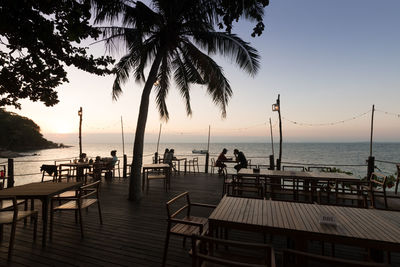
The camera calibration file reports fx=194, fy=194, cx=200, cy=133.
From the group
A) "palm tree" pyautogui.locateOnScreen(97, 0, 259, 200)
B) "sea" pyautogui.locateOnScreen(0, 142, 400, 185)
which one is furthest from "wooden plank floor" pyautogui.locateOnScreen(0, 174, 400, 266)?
"sea" pyautogui.locateOnScreen(0, 142, 400, 185)

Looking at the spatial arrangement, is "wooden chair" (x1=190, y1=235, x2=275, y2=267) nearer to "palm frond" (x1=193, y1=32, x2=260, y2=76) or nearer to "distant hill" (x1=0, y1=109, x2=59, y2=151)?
"palm frond" (x1=193, y1=32, x2=260, y2=76)

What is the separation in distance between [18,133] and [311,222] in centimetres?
6405

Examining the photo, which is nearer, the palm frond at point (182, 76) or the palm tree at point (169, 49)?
the palm tree at point (169, 49)

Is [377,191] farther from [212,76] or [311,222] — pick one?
[212,76]

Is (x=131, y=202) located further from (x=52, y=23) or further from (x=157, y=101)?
(x=52, y=23)

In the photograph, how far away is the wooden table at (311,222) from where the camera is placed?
1.57 meters

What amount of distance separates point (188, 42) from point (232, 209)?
19.0ft

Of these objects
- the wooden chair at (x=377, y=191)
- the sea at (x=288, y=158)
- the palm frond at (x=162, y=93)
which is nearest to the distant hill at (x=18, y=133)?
the sea at (x=288, y=158)

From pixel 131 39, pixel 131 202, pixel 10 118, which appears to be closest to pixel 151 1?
pixel 131 39

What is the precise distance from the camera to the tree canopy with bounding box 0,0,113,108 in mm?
2234

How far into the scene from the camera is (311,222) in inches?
74.5

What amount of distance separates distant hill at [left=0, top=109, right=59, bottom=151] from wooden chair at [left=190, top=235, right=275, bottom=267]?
53534 mm

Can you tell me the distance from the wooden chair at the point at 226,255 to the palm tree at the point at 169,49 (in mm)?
4155

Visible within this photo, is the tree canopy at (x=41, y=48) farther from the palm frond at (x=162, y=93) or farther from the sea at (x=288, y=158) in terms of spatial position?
the palm frond at (x=162, y=93)
